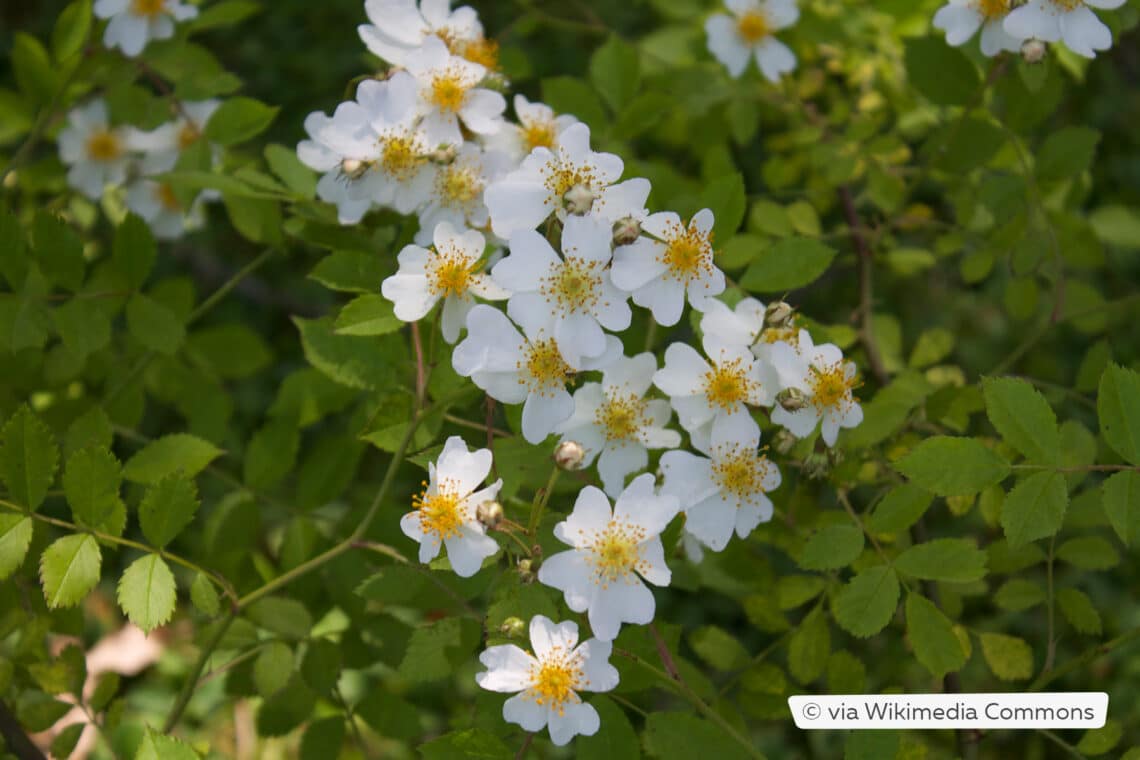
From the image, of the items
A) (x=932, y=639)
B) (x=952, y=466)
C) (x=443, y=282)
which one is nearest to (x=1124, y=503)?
(x=952, y=466)

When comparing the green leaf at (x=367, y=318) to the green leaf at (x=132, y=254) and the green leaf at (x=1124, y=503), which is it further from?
the green leaf at (x=1124, y=503)

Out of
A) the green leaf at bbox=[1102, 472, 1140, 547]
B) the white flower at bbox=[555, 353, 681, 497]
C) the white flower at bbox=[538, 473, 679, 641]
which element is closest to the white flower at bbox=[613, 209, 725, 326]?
the white flower at bbox=[555, 353, 681, 497]

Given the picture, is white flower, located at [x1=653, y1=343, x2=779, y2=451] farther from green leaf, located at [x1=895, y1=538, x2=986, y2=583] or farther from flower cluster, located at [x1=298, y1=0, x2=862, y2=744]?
green leaf, located at [x1=895, y1=538, x2=986, y2=583]

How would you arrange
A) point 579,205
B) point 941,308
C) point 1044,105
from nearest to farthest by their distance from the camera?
point 579,205 → point 1044,105 → point 941,308

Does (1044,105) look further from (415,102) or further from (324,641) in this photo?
(324,641)

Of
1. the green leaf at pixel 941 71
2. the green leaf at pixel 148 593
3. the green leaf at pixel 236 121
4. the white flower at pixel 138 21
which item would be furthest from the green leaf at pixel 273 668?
the green leaf at pixel 941 71

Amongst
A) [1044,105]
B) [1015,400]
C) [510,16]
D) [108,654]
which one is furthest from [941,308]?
[108,654]
